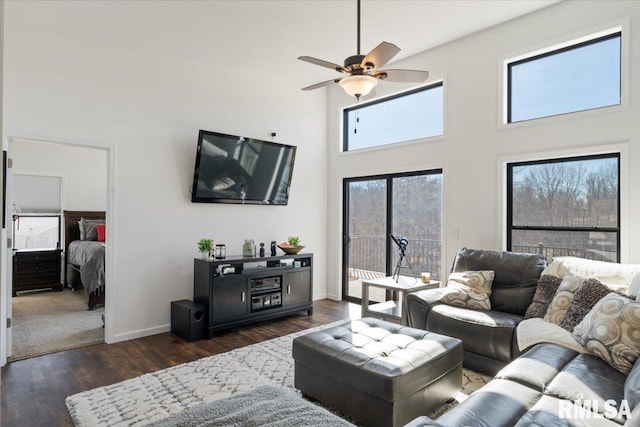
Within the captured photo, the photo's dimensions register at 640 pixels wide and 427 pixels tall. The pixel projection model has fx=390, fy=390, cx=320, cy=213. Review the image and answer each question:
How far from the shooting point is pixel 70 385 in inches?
121

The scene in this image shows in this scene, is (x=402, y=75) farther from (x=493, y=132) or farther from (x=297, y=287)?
(x=297, y=287)

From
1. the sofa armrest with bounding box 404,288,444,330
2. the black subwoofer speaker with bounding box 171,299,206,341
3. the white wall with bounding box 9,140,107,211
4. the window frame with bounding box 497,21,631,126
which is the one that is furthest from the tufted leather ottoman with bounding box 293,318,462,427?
the white wall with bounding box 9,140,107,211

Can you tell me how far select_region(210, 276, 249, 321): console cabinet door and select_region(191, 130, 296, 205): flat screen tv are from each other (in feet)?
3.45

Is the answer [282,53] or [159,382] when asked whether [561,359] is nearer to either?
[159,382]

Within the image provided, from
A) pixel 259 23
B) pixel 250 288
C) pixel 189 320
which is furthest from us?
pixel 250 288

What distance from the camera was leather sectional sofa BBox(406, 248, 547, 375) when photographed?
304 cm

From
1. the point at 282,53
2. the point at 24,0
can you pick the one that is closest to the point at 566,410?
the point at 282,53

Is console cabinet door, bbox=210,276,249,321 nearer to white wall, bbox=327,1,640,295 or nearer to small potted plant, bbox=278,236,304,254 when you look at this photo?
small potted plant, bbox=278,236,304,254

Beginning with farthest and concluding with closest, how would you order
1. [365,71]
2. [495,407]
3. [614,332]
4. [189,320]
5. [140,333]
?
[140,333] → [189,320] → [365,71] → [614,332] → [495,407]

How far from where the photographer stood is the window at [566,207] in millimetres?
3500

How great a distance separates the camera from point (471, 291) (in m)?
3.53

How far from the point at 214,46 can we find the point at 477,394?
4.15 meters

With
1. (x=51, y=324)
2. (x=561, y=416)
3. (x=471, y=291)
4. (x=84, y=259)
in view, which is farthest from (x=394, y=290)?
(x=84, y=259)

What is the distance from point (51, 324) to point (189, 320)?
1.92 m
